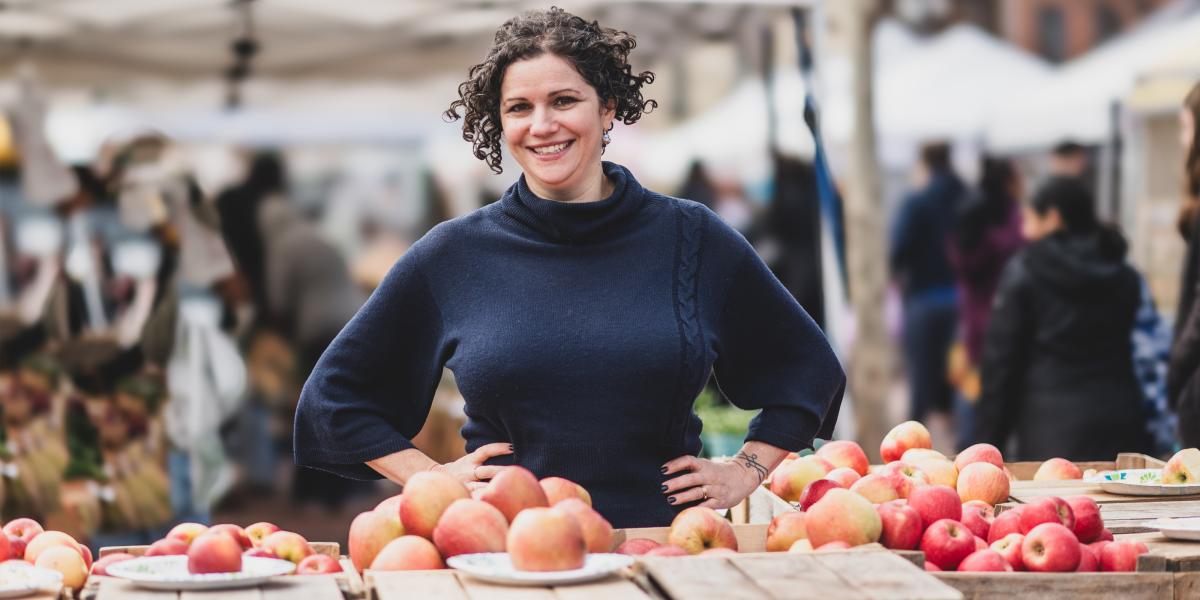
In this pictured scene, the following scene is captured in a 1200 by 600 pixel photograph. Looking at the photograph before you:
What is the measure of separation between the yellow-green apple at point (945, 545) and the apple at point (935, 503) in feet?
0.23

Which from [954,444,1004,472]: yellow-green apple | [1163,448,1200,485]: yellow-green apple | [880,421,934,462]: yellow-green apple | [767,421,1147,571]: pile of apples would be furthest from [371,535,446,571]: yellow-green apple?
[1163,448,1200,485]: yellow-green apple

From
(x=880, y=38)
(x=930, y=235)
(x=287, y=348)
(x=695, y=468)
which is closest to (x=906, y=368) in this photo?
(x=930, y=235)

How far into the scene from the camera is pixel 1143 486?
3646mm

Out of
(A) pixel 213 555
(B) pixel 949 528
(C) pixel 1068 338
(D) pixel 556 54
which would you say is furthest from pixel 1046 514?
(C) pixel 1068 338

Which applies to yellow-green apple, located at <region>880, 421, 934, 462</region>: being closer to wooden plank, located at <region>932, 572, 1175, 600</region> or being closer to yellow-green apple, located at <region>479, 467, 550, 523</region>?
wooden plank, located at <region>932, 572, 1175, 600</region>

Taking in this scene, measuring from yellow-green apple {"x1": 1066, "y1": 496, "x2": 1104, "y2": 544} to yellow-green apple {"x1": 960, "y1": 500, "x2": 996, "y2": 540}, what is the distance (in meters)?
0.15

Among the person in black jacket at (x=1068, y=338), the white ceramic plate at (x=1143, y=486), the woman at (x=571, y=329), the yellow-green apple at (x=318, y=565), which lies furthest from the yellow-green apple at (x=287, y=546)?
the person in black jacket at (x=1068, y=338)

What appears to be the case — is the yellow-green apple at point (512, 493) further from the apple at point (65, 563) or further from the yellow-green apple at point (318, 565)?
the apple at point (65, 563)

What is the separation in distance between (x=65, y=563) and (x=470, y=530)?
2.32 feet

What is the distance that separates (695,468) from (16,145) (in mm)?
4679

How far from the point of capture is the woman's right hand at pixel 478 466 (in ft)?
10.3

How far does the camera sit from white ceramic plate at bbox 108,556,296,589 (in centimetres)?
255

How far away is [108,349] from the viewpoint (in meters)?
7.00

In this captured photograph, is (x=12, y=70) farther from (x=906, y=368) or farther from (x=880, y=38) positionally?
(x=880, y=38)
